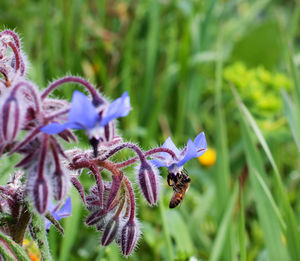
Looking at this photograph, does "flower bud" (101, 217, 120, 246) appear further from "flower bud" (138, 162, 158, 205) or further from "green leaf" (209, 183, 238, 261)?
"green leaf" (209, 183, 238, 261)

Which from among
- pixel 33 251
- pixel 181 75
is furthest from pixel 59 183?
pixel 181 75

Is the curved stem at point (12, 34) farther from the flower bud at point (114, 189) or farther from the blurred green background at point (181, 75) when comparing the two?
the blurred green background at point (181, 75)

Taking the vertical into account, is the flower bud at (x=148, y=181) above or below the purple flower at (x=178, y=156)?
below

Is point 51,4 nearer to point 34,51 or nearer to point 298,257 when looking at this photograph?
point 34,51

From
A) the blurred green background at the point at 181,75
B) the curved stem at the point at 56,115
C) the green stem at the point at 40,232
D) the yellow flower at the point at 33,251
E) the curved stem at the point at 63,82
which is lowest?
the green stem at the point at 40,232

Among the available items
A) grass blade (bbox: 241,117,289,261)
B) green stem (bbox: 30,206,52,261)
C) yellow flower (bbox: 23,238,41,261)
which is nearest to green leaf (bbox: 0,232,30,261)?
green stem (bbox: 30,206,52,261)

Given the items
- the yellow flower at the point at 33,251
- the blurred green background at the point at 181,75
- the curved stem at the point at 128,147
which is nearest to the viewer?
the curved stem at the point at 128,147

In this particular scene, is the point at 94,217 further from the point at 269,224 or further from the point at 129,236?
the point at 269,224

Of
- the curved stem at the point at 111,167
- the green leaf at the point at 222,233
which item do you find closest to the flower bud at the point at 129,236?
the curved stem at the point at 111,167
